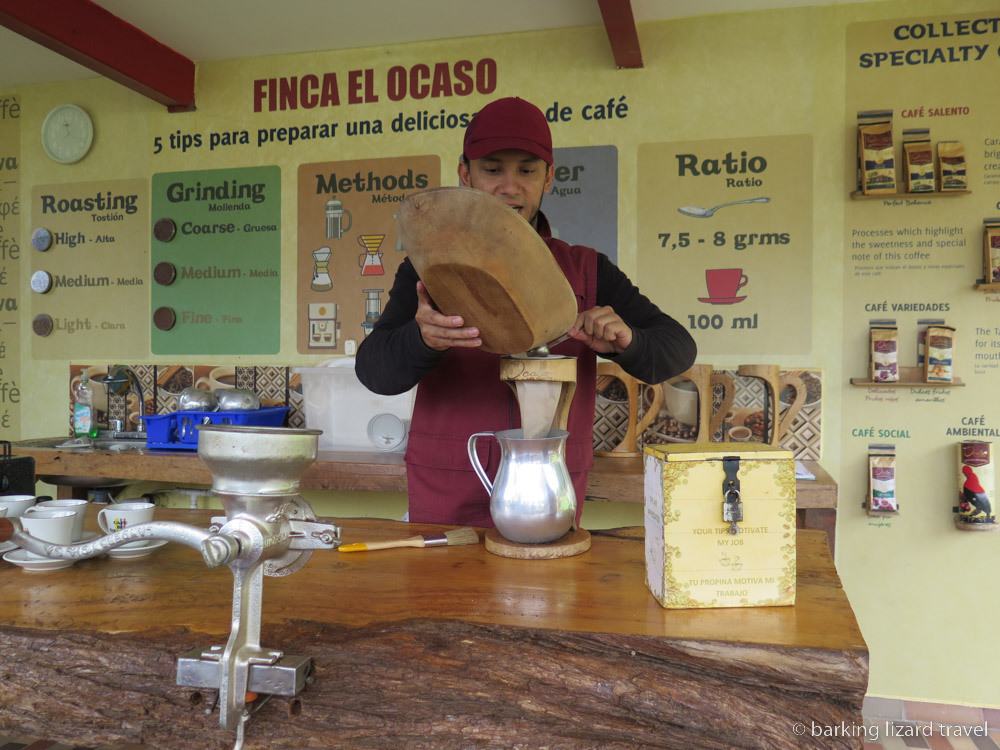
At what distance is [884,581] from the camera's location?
2.77m

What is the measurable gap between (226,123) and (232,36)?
400 mm

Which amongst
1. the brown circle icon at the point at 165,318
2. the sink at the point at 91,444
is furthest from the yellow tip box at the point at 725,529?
the brown circle icon at the point at 165,318

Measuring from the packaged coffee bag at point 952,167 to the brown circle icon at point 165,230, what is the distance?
10.6 feet

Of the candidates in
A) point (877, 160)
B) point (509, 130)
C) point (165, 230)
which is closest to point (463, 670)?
point (509, 130)

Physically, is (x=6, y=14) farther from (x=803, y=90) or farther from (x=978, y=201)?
(x=978, y=201)

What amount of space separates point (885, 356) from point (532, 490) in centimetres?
204

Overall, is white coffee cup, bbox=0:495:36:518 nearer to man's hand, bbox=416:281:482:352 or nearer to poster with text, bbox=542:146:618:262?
man's hand, bbox=416:281:482:352

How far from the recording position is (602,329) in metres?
1.34

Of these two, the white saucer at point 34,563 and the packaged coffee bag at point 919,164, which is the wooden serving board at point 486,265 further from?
the packaged coffee bag at point 919,164

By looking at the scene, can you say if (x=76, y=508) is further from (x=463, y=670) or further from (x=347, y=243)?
(x=347, y=243)

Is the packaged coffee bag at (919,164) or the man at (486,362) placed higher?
the packaged coffee bag at (919,164)

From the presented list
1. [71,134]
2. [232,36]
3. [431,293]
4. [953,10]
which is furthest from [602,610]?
[71,134]

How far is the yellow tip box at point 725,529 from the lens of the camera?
39.4 inches

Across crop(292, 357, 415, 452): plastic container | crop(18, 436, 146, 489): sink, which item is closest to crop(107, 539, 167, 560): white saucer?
crop(292, 357, 415, 452): plastic container
